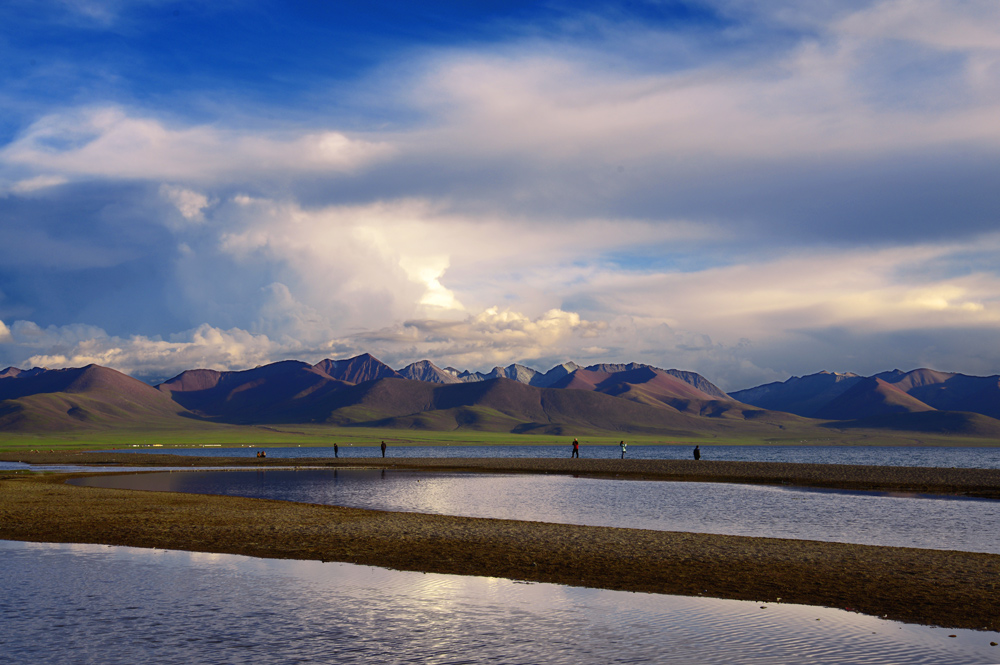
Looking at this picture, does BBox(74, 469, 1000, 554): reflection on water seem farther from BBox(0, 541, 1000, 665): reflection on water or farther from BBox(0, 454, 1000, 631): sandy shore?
BBox(0, 541, 1000, 665): reflection on water

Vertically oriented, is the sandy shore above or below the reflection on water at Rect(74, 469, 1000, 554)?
above

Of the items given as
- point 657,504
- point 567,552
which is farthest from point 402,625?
point 657,504

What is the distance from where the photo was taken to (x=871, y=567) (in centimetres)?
2356

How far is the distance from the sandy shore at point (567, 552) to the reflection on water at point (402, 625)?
5.02 ft

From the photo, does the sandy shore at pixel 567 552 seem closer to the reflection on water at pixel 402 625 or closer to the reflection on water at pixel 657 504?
the reflection on water at pixel 402 625

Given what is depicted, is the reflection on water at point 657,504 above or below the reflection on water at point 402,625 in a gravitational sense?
below

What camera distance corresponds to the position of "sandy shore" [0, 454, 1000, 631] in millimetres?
20219

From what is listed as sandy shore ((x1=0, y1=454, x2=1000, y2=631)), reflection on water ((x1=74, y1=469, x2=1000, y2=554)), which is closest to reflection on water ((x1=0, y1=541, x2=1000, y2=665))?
sandy shore ((x1=0, y1=454, x2=1000, y2=631))

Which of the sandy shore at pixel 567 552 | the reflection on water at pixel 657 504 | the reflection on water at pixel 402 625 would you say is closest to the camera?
the reflection on water at pixel 402 625

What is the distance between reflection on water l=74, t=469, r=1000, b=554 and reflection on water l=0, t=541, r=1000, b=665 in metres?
15.9

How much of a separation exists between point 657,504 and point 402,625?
111 feet

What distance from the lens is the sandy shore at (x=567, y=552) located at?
796 inches

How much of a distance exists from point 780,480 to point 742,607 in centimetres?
5937

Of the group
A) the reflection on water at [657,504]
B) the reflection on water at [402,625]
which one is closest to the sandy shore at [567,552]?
the reflection on water at [402,625]
